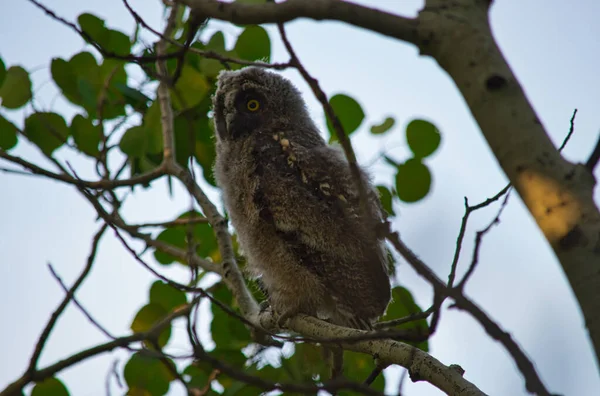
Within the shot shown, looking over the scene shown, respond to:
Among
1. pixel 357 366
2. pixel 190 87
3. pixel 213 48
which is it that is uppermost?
pixel 213 48

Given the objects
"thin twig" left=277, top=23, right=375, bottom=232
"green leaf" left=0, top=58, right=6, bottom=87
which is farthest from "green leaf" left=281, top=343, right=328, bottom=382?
"green leaf" left=0, top=58, right=6, bottom=87

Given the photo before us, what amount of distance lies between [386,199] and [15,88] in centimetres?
188

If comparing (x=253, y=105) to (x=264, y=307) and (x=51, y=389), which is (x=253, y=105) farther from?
(x=51, y=389)

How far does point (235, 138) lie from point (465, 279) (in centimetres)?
230

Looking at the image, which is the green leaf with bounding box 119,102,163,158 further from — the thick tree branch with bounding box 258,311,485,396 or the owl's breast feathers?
the thick tree branch with bounding box 258,311,485,396

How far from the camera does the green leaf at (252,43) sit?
3.04m

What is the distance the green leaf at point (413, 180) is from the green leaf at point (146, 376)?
1310 mm

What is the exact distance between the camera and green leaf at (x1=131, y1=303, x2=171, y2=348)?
3.10 meters

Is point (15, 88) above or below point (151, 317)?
above

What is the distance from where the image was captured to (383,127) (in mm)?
2994

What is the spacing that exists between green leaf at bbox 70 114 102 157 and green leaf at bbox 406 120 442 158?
1.48m

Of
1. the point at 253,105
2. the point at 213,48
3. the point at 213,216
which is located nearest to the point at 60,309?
the point at 213,216

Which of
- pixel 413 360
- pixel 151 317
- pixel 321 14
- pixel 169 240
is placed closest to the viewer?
pixel 321 14

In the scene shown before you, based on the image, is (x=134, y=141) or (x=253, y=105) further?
(x=253, y=105)
